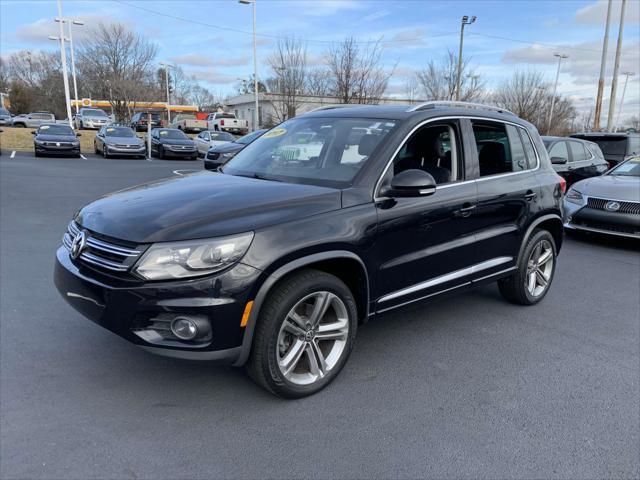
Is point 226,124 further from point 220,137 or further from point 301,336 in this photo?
point 301,336

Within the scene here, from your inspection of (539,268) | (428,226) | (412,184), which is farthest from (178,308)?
(539,268)

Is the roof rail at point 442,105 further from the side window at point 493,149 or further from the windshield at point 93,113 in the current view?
the windshield at point 93,113

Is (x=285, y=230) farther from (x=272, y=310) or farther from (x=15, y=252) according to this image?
(x=15, y=252)

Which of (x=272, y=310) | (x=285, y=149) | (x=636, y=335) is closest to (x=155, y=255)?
(x=272, y=310)

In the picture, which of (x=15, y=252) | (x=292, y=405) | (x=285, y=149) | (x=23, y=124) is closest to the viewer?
(x=292, y=405)

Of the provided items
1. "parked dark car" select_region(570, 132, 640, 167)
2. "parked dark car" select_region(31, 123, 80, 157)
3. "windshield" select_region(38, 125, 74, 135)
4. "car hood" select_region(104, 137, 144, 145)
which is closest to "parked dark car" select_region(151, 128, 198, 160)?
"car hood" select_region(104, 137, 144, 145)

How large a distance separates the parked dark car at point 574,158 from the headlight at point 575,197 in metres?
2.05

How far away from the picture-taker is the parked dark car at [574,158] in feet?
34.3

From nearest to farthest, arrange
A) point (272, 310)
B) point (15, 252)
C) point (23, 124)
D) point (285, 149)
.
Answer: point (272, 310) < point (285, 149) < point (15, 252) < point (23, 124)

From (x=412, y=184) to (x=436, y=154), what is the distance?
1.06 metres

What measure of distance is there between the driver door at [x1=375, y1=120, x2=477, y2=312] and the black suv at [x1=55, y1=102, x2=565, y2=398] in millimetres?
12

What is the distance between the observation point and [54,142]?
21031mm

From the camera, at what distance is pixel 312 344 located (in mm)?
3201

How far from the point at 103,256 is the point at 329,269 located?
1.40 m
